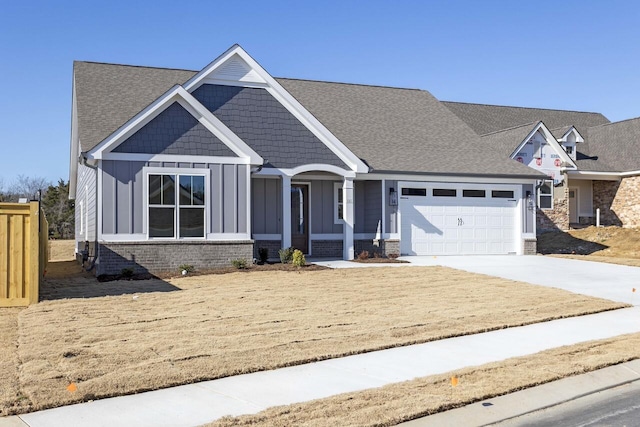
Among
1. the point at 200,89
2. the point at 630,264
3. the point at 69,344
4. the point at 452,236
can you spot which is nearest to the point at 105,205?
the point at 200,89

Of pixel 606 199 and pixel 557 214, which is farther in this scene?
pixel 606 199

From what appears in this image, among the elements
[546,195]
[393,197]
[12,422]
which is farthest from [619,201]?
[12,422]

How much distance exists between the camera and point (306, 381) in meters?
7.68

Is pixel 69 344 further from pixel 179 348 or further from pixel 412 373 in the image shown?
pixel 412 373

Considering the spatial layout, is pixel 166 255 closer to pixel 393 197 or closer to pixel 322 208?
pixel 322 208

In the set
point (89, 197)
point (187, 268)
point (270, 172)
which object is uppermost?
point (270, 172)

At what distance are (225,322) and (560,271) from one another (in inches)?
451

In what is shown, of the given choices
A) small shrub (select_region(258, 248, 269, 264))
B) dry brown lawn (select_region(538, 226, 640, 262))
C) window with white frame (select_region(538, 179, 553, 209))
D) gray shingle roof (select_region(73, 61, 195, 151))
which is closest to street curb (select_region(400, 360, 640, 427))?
small shrub (select_region(258, 248, 269, 264))

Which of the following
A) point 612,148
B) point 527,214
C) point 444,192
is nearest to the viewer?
point 444,192

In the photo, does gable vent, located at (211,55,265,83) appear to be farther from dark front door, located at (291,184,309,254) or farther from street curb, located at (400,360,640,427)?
street curb, located at (400,360,640,427)

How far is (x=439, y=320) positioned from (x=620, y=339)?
276cm

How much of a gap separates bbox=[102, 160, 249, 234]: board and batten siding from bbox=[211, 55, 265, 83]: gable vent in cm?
335

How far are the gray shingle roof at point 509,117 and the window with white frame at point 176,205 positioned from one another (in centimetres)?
2024

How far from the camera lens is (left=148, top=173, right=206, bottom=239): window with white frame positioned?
1766 centimetres
